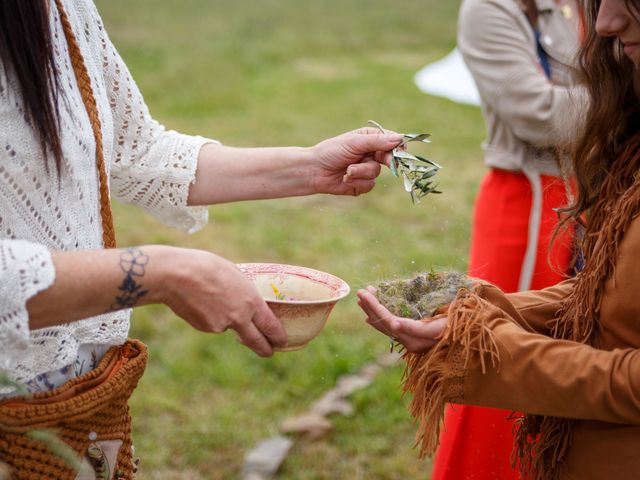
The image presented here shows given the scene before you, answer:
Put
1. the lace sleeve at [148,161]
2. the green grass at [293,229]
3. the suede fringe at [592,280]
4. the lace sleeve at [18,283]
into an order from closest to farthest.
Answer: the lace sleeve at [18,283] → the suede fringe at [592,280] → the lace sleeve at [148,161] → the green grass at [293,229]

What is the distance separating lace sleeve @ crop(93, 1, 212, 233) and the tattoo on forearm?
0.65 meters

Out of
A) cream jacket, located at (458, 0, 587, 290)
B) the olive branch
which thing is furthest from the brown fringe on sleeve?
cream jacket, located at (458, 0, 587, 290)

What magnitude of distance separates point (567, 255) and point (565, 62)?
709 mm

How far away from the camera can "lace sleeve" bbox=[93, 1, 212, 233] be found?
222cm

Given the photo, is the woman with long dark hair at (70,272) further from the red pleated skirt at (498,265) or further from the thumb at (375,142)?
the red pleated skirt at (498,265)

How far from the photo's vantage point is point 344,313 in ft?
17.1

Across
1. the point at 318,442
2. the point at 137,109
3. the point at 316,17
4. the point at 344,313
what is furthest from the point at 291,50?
the point at 137,109

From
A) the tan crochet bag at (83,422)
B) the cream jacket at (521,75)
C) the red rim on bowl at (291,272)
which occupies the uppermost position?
the cream jacket at (521,75)

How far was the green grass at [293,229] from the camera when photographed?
156 inches

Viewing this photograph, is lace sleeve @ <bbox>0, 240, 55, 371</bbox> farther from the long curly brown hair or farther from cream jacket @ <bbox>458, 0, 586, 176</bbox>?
cream jacket @ <bbox>458, 0, 586, 176</bbox>

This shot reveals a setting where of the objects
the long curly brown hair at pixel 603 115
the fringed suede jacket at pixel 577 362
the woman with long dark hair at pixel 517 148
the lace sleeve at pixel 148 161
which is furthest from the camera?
the woman with long dark hair at pixel 517 148

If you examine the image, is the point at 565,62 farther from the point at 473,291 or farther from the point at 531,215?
the point at 473,291

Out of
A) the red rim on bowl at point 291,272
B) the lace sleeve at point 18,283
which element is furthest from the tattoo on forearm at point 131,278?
the red rim on bowl at point 291,272

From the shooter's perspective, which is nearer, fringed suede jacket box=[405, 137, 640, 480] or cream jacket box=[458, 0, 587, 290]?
fringed suede jacket box=[405, 137, 640, 480]
